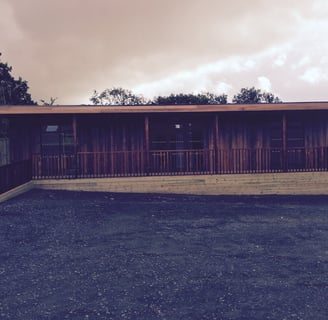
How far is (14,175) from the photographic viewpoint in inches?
541

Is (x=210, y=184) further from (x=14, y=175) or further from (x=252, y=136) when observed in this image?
(x=14, y=175)

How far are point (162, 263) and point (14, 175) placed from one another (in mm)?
9151

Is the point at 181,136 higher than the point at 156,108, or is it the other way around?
the point at 156,108

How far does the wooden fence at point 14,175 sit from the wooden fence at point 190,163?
0.64 meters

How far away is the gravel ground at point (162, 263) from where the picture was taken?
4.87m

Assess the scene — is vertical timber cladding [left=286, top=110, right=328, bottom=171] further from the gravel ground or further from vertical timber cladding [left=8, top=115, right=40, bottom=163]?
vertical timber cladding [left=8, top=115, right=40, bottom=163]

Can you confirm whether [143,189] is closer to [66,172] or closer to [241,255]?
[66,172]

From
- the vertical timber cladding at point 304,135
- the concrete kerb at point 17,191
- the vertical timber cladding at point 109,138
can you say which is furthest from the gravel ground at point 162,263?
the vertical timber cladding at point 304,135

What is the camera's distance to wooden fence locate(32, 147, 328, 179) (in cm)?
1641

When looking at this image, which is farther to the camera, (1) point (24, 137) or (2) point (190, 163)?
(1) point (24, 137)

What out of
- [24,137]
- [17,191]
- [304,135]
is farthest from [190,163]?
[24,137]

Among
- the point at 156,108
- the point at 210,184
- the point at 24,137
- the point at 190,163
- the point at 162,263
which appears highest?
the point at 156,108

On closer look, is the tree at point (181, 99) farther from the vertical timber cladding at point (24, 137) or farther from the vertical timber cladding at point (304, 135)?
the vertical timber cladding at point (24, 137)

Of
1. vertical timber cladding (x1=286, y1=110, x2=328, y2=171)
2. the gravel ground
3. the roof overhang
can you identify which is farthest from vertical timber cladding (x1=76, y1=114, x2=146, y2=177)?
vertical timber cladding (x1=286, y1=110, x2=328, y2=171)
